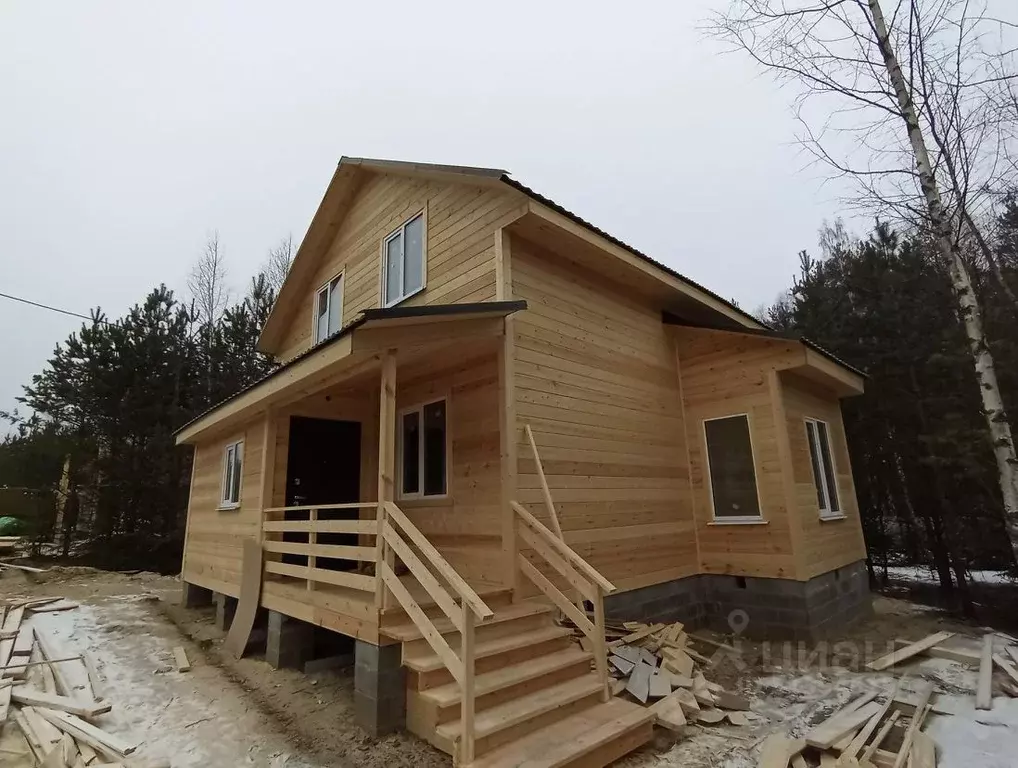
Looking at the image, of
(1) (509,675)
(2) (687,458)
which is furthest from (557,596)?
(2) (687,458)

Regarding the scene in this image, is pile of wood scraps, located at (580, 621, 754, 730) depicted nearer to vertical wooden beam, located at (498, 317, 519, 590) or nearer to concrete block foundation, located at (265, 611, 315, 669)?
vertical wooden beam, located at (498, 317, 519, 590)

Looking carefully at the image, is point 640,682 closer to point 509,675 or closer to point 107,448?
point 509,675

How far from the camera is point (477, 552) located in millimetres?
6113

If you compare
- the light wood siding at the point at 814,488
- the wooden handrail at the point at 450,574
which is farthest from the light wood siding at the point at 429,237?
the light wood siding at the point at 814,488

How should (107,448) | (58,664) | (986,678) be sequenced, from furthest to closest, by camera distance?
(107,448)
(58,664)
(986,678)

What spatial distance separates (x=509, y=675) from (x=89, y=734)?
11.5 feet

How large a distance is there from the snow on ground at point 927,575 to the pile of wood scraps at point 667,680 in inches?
336

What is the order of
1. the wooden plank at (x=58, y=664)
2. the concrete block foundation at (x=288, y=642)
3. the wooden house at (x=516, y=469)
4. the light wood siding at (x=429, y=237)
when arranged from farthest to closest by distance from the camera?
the light wood siding at (x=429, y=237)
the concrete block foundation at (x=288, y=642)
the wooden plank at (x=58, y=664)
the wooden house at (x=516, y=469)

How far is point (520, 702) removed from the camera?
4.30 meters

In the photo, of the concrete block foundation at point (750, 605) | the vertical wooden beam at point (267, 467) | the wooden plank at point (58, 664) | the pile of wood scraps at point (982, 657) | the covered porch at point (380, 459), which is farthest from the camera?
the vertical wooden beam at point (267, 467)

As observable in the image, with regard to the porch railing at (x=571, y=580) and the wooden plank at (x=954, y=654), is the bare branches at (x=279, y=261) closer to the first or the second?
the porch railing at (x=571, y=580)

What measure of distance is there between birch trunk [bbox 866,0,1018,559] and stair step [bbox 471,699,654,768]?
552 centimetres

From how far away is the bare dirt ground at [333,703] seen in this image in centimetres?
419

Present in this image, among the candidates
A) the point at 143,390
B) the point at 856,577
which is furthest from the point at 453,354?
the point at 143,390
